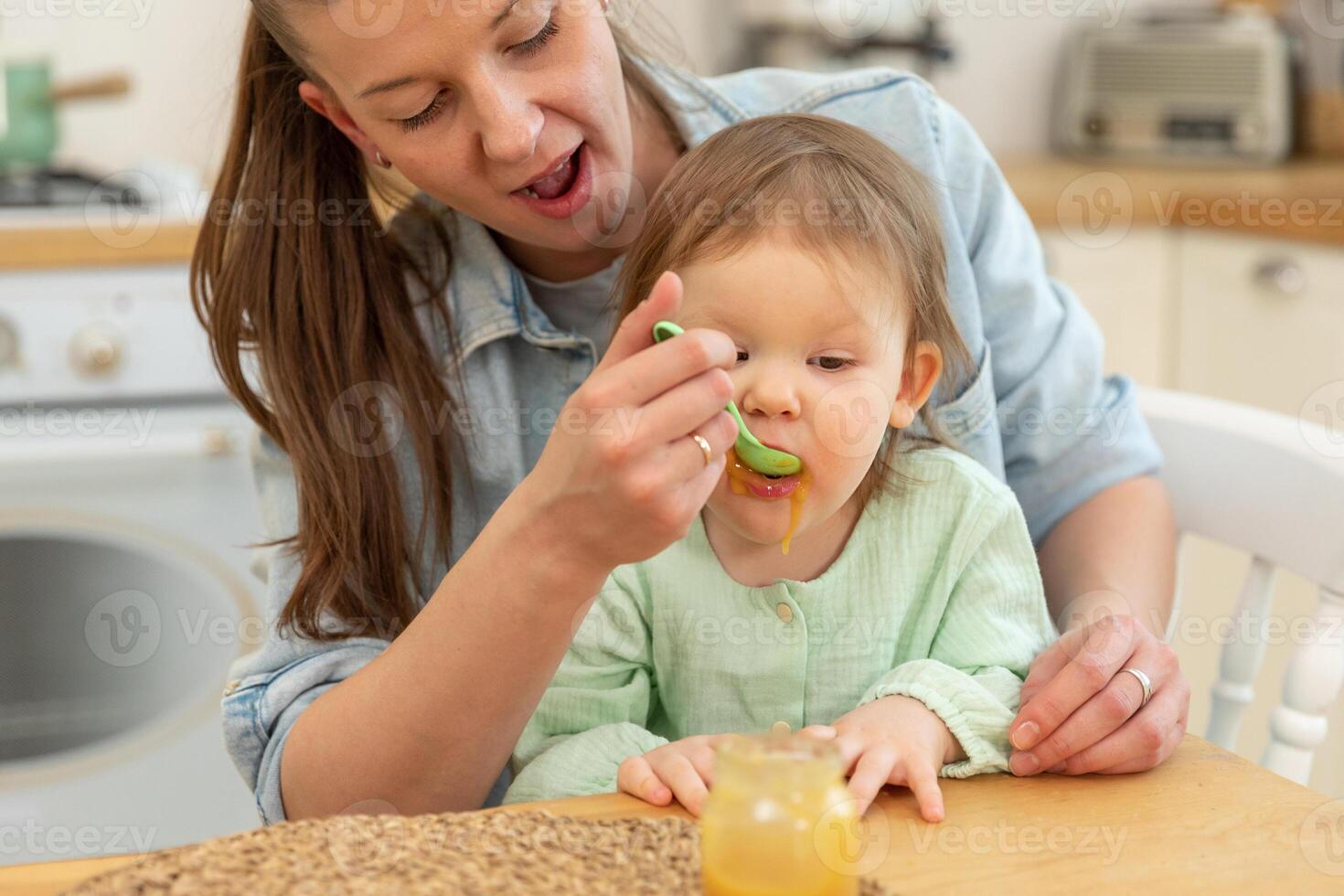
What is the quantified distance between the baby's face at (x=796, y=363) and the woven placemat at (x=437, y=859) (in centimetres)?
27

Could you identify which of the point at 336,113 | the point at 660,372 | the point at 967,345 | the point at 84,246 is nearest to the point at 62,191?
the point at 84,246

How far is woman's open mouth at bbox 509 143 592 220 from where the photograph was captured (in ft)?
3.54

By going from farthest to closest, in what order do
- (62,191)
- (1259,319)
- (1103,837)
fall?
1. (1259,319)
2. (62,191)
3. (1103,837)

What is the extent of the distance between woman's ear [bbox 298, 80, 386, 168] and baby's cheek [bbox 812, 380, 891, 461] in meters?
0.44

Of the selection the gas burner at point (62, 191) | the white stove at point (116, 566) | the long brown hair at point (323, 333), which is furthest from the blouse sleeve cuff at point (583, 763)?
the gas burner at point (62, 191)

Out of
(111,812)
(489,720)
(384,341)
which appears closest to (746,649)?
(489,720)

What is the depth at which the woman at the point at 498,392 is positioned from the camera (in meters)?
0.83

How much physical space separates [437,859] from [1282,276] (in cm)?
186

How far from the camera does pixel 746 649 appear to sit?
1.00 metres

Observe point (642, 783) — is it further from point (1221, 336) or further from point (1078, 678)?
point (1221, 336)

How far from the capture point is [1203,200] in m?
2.29

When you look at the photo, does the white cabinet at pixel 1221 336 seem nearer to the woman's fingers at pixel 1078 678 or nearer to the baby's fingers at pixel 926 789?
the woman's fingers at pixel 1078 678

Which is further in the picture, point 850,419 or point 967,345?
point 967,345

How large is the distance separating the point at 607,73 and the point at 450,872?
0.64 meters
